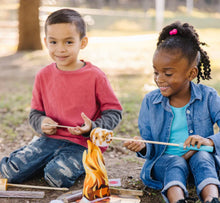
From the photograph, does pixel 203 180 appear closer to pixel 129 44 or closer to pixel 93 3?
pixel 129 44

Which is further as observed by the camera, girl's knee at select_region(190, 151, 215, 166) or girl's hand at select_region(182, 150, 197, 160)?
girl's hand at select_region(182, 150, 197, 160)

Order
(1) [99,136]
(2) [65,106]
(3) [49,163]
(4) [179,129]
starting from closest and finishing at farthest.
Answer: (1) [99,136] < (4) [179,129] < (3) [49,163] < (2) [65,106]

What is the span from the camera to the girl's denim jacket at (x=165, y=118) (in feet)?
8.95

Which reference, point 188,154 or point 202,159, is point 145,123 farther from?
point 202,159

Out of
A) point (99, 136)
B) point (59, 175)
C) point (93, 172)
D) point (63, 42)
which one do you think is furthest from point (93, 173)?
point (63, 42)

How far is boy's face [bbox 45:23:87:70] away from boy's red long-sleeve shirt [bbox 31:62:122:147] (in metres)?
0.14

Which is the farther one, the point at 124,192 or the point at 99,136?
the point at 124,192

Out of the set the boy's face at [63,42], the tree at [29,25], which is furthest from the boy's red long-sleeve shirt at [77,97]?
the tree at [29,25]

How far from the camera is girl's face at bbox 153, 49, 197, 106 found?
2.61 meters

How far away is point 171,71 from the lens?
104 inches

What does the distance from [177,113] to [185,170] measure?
48cm

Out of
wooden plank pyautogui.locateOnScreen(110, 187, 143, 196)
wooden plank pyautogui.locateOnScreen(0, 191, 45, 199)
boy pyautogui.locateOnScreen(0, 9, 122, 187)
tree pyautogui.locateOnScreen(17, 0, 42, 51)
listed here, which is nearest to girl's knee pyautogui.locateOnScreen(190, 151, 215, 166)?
wooden plank pyautogui.locateOnScreen(110, 187, 143, 196)

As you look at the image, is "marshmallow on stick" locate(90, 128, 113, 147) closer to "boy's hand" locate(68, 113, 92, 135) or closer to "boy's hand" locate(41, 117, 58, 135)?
"boy's hand" locate(68, 113, 92, 135)

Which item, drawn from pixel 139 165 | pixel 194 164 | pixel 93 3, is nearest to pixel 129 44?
pixel 139 165
